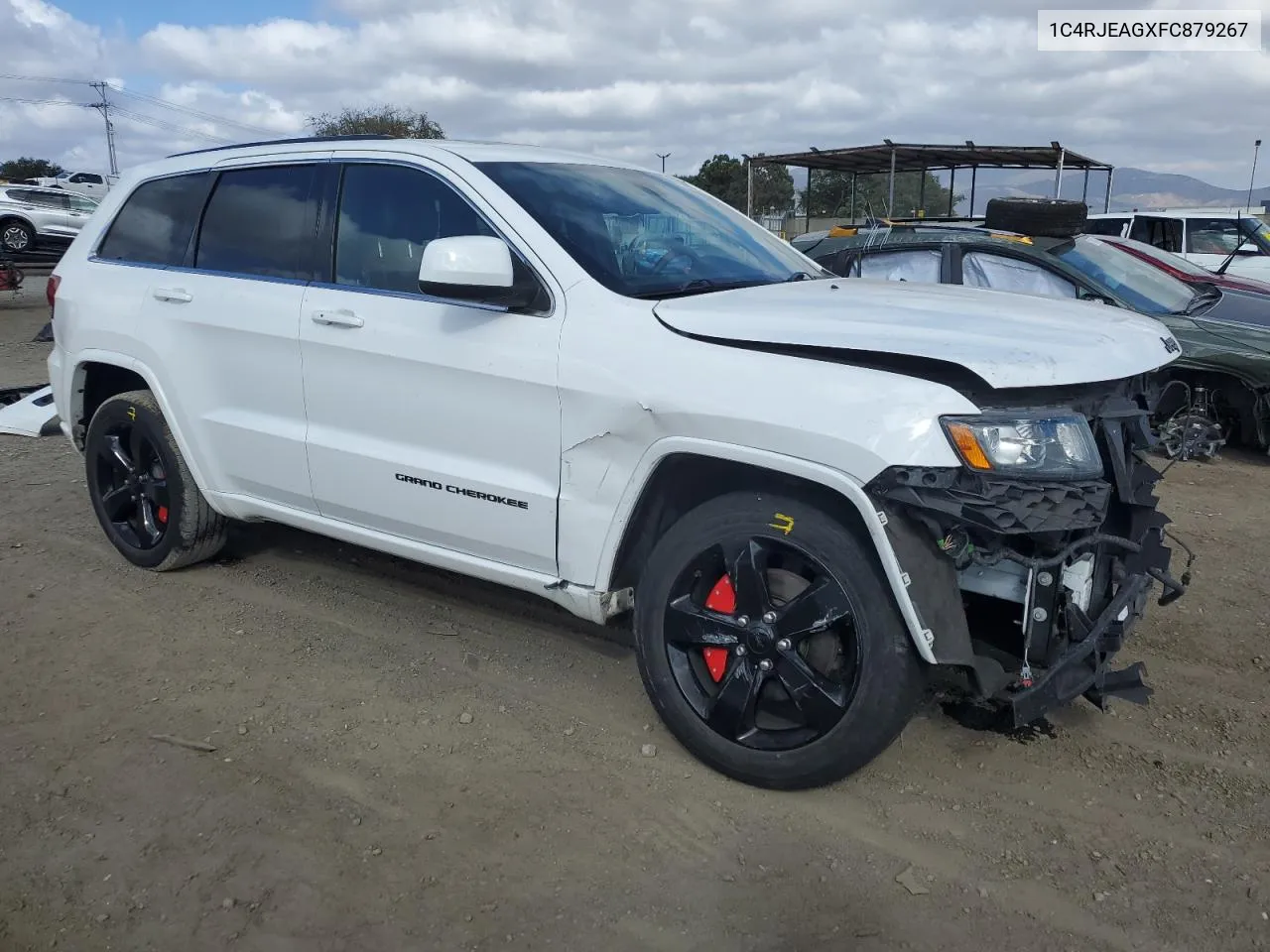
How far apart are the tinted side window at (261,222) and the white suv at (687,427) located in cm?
1

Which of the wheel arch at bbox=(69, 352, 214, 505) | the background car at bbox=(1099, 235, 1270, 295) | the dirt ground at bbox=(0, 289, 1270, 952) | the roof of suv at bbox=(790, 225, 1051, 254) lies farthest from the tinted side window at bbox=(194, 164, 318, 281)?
the background car at bbox=(1099, 235, 1270, 295)

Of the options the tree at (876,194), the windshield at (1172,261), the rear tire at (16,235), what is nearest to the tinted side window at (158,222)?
the windshield at (1172,261)

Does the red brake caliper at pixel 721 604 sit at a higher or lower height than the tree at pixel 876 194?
lower

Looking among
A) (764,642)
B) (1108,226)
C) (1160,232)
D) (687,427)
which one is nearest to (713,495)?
(687,427)

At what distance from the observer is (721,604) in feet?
10.4

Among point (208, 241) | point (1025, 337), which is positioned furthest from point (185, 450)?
point (1025, 337)

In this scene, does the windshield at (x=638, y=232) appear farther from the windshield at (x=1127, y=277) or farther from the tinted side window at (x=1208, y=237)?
the tinted side window at (x=1208, y=237)

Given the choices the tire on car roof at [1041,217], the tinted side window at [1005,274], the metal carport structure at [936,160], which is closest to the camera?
the tinted side window at [1005,274]

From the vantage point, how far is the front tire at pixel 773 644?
289cm

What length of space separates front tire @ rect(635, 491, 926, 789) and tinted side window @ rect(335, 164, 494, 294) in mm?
1388

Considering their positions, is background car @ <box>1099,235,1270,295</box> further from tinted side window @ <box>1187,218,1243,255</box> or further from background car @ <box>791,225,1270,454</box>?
tinted side window @ <box>1187,218,1243,255</box>

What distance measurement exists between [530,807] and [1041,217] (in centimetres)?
665

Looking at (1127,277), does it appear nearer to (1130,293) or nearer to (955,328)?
(1130,293)

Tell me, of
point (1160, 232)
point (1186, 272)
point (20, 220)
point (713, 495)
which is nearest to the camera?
point (713, 495)
